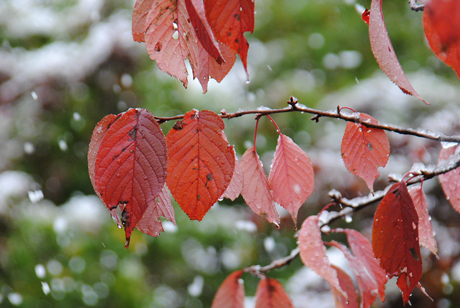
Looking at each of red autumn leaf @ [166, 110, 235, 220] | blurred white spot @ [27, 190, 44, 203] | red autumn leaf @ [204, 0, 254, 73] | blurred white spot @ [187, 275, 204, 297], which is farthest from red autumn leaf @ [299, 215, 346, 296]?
blurred white spot @ [27, 190, 44, 203]

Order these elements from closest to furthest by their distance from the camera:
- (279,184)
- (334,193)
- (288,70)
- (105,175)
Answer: (105,175)
(279,184)
(334,193)
(288,70)

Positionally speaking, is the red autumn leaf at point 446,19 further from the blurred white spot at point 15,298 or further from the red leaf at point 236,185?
the blurred white spot at point 15,298

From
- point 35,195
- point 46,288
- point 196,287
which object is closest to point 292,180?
point 46,288

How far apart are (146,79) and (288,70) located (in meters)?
1.25

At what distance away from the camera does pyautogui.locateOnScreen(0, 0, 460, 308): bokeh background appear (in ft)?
4.73

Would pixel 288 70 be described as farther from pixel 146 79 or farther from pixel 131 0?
pixel 131 0

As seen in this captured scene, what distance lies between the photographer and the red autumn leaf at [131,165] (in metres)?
0.26

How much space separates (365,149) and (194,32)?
25 centimetres

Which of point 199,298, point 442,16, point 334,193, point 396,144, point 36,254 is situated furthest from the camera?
point 199,298

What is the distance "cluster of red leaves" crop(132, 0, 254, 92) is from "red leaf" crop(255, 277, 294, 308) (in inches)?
14.3

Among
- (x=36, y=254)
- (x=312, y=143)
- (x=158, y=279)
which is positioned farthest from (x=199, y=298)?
(x=312, y=143)

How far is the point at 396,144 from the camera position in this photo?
5.45 ft

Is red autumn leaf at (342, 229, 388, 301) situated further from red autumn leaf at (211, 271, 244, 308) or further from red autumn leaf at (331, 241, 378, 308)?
red autumn leaf at (211, 271, 244, 308)

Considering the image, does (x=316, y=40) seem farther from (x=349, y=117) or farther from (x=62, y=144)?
(x=349, y=117)
